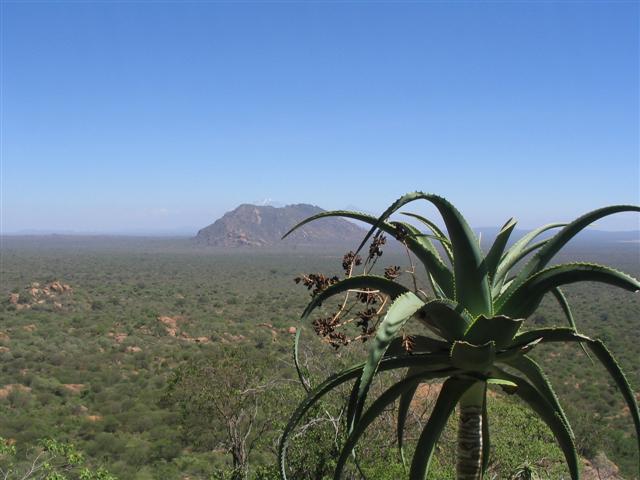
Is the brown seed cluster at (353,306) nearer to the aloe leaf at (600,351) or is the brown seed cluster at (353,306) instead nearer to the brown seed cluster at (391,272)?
the brown seed cluster at (391,272)

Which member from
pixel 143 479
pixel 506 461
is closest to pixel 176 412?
pixel 143 479

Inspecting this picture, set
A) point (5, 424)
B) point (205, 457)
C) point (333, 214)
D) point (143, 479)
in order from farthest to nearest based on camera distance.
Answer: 1. point (5, 424)
2. point (205, 457)
3. point (143, 479)
4. point (333, 214)

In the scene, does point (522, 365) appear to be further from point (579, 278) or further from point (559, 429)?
point (579, 278)

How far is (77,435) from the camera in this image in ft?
57.6

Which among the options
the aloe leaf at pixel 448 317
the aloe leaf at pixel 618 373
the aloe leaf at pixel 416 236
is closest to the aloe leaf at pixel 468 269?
the aloe leaf at pixel 448 317

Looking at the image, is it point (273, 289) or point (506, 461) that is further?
point (273, 289)

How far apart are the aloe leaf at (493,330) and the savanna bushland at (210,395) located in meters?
0.52

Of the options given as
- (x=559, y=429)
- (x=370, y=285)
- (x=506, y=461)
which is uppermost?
(x=370, y=285)

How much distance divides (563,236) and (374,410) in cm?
116

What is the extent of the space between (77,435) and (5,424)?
2316mm

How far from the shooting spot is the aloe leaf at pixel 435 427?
2.30m

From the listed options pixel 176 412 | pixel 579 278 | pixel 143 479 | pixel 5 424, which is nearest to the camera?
pixel 579 278

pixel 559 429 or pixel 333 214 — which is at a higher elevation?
pixel 333 214

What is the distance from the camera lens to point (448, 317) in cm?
225
